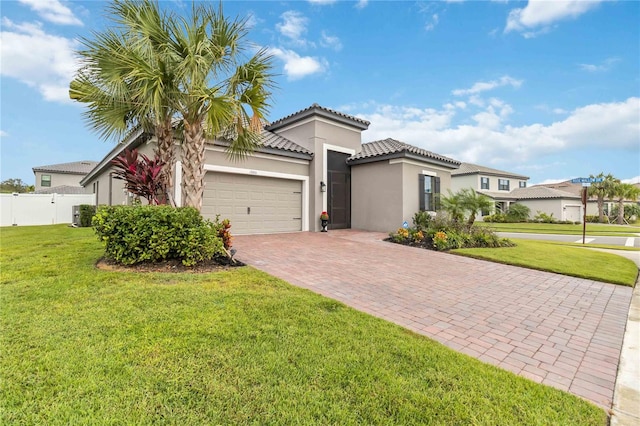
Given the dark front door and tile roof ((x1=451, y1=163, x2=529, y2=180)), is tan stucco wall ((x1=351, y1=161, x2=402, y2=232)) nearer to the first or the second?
the dark front door

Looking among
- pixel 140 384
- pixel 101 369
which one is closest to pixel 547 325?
pixel 140 384

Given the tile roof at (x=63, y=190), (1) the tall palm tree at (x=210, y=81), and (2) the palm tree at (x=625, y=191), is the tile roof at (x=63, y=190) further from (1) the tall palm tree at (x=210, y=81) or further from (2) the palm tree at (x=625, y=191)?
(2) the palm tree at (x=625, y=191)

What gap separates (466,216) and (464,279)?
6419 millimetres

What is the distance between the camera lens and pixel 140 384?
230 centimetres

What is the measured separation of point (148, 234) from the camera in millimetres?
5746

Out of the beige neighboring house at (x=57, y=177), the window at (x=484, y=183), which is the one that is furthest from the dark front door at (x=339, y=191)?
the beige neighboring house at (x=57, y=177)


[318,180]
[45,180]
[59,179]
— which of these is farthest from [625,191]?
[45,180]

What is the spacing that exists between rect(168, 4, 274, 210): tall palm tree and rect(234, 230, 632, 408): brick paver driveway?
10.4ft

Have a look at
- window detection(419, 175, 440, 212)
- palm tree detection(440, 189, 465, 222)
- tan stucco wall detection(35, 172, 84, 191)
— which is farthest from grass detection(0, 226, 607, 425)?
tan stucco wall detection(35, 172, 84, 191)

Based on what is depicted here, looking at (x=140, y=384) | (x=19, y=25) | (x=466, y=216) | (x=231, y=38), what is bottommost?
(x=140, y=384)

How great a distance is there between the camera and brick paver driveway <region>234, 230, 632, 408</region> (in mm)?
3116

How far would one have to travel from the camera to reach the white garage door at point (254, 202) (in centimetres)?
1132

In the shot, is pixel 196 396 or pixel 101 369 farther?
pixel 101 369

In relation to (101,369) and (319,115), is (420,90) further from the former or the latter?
(101,369)
